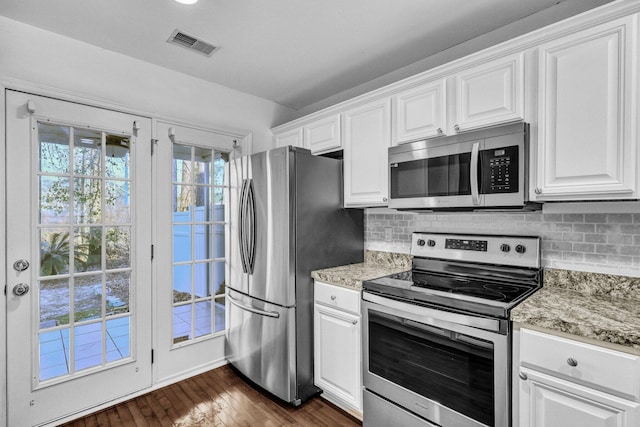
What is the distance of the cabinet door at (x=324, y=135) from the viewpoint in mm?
2547

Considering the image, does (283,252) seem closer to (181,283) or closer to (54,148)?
(181,283)

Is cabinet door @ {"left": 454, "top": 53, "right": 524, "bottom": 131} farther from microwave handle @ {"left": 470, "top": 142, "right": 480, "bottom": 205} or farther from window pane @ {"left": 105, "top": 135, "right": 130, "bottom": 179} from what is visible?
window pane @ {"left": 105, "top": 135, "right": 130, "bottom": 179}

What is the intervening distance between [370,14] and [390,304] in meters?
1.70

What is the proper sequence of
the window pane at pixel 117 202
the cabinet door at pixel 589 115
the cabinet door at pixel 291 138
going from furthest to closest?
the cabinet door at pixel 291 138 → the window pane at pixel 117 202 → the cabinet door at pixel 589 115

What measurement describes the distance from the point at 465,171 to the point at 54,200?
2578 millimetres

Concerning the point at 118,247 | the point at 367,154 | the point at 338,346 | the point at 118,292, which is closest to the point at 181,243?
the point at 118,247

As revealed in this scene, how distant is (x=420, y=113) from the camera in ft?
6.70

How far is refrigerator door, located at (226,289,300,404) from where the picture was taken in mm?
2246

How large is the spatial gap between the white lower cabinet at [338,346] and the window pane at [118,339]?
1410mm

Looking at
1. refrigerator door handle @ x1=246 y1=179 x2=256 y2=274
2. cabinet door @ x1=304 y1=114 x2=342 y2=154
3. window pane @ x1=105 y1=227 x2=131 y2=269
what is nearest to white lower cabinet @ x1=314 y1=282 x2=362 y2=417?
refrigerator door handle @ x1=246 y1=179 x2=256 y2=274

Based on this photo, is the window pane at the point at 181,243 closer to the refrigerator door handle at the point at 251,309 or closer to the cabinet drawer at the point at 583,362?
the refrigerator door handle at the point at 251,309

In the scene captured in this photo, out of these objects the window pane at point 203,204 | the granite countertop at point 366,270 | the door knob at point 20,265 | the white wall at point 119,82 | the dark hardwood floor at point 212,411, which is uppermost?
A: the white wall at point 119,82

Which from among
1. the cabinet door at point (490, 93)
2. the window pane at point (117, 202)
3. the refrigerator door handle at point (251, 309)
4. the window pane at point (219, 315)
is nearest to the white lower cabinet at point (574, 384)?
the cabinet door at point (490, 93)

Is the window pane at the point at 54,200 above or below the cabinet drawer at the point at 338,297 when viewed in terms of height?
above
